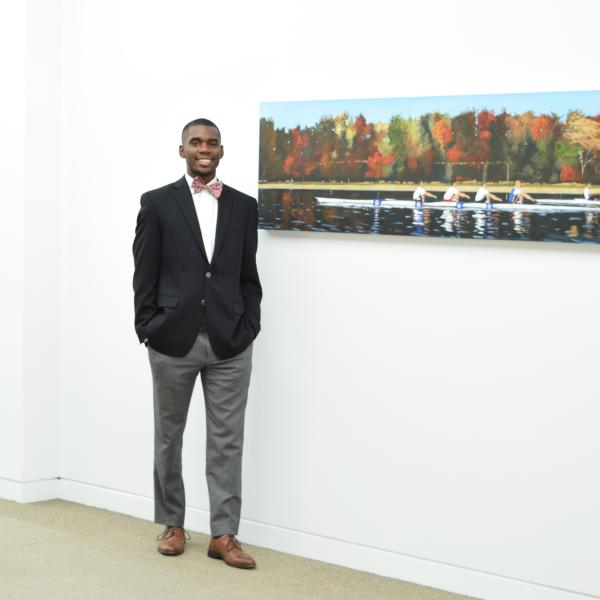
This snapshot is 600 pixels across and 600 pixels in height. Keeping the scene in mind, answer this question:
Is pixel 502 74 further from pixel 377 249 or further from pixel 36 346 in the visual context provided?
pixel 36 346

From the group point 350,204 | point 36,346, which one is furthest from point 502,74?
point 36,346

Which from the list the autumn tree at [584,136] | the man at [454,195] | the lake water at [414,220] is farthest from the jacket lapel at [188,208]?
the autumn tree at [584,136]

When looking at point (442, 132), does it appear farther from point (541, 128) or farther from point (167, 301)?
point (167, 301)

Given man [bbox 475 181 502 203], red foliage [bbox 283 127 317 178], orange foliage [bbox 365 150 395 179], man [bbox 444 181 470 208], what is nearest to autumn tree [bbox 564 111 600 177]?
man [bbox 475 181 502 203]

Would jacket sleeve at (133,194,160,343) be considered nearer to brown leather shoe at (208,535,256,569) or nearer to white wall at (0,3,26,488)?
brown leather shoe at (208,535,256,569)

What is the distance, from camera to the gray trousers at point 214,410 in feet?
14.2

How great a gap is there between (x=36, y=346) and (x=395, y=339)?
6.08 feet

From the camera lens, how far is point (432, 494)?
411 centimetres

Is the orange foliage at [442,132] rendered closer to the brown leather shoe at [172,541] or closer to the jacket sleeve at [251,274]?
the jacket sleeve at [251,274]

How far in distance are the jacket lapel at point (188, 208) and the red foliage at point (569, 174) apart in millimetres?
1339

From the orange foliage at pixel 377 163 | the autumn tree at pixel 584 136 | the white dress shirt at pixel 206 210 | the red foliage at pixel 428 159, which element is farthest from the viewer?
the white dress shirt at pixel 206 210

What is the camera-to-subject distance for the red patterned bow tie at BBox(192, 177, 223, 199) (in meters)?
4.36

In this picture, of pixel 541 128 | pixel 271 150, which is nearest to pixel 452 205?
pixel 541 128

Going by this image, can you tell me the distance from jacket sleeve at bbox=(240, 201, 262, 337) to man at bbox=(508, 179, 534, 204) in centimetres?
102
